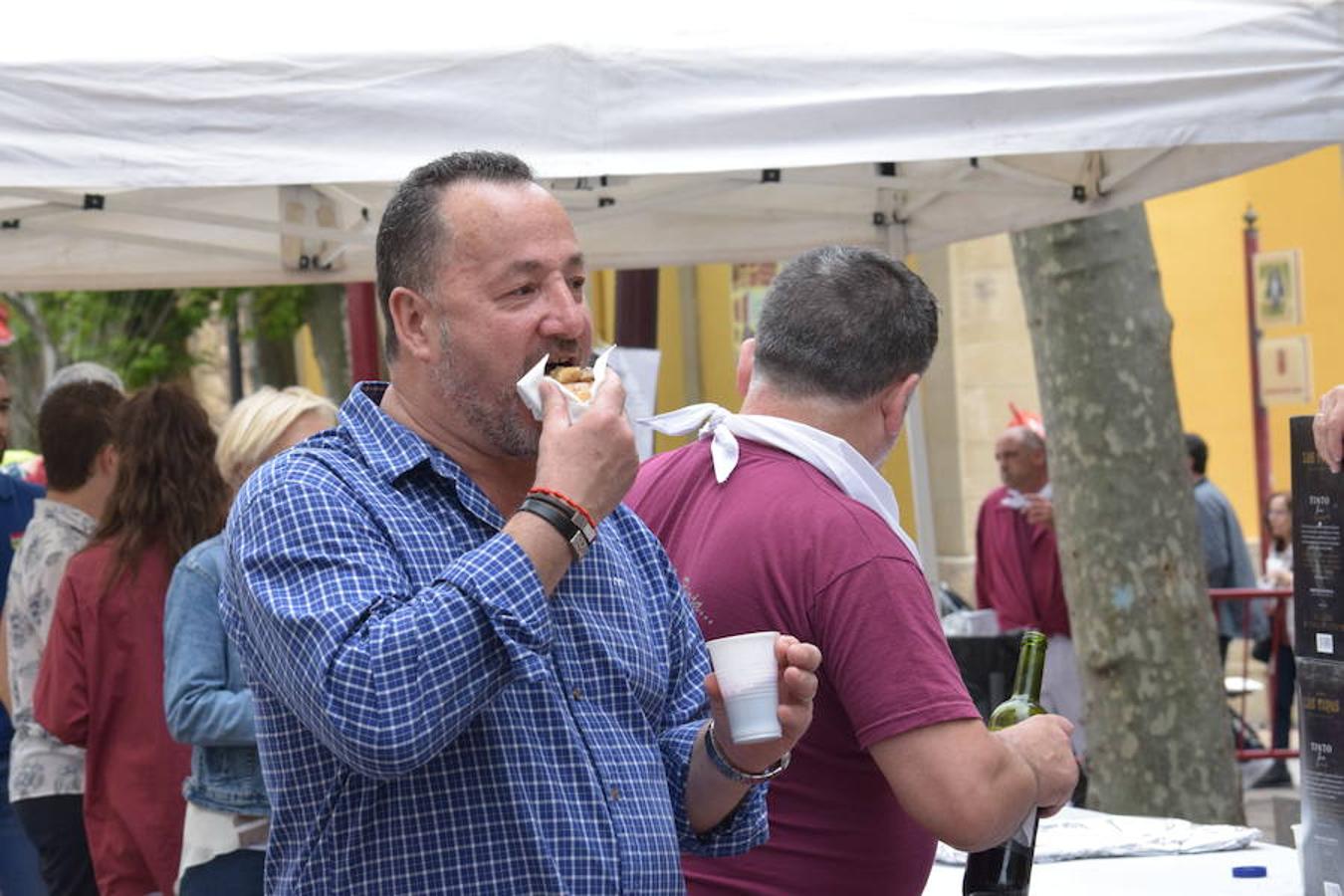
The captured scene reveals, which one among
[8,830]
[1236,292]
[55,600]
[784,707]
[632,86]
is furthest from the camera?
[1236,292]

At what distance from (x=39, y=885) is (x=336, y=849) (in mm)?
3493

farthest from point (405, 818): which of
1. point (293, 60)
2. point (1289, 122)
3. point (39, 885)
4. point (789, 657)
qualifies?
point (39, 885)

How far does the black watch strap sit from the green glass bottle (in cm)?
131

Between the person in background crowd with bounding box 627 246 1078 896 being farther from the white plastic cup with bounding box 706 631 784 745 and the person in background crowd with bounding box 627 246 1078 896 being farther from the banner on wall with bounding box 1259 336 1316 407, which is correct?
the banner on wall with bounding box 1259 336 1316 407

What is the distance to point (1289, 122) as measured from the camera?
4211 mm

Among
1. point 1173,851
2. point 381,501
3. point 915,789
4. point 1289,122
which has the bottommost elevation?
point 1173,851

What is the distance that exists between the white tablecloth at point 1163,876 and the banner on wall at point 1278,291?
12286 millimetres

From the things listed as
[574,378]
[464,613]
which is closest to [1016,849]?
[574,378]

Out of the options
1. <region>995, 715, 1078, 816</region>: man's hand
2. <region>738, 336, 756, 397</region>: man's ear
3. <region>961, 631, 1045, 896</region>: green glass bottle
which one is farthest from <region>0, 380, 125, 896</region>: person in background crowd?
<region>995, 715, 1078, 816</region>: man's hand

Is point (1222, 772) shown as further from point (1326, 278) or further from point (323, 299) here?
point (323, 299)

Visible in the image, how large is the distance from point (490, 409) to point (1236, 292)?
15133mm

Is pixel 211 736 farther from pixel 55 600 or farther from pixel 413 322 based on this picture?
pixel 413 322

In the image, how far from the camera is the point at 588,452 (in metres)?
2.11

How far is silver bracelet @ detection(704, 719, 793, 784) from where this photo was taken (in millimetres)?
2395
